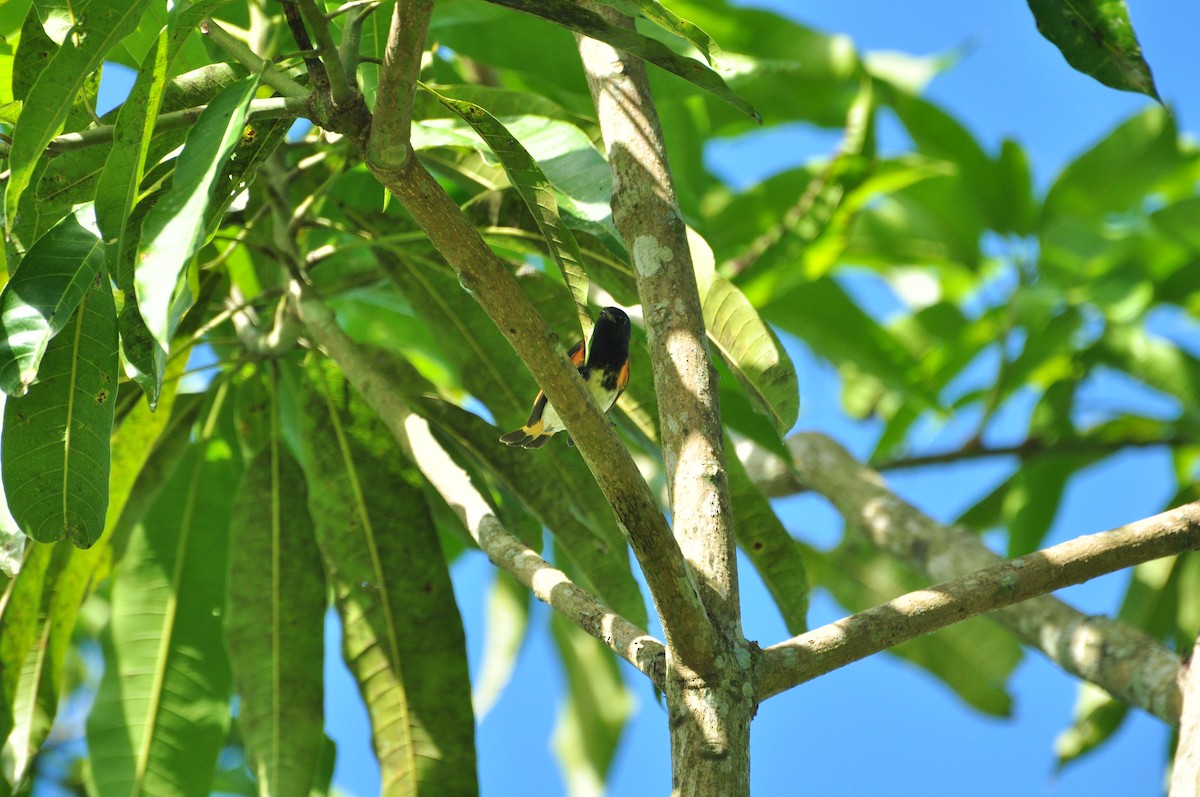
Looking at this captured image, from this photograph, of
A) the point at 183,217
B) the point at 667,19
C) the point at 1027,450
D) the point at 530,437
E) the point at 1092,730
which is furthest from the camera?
the point at 1027,450

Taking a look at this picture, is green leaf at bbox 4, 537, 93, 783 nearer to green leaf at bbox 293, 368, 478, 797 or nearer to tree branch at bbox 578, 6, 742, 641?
green leaf at bbox 293, 368, 478, 797

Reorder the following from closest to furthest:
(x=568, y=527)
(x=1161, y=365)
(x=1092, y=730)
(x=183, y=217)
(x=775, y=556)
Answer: (x=183, y=217)
(x=775, y=556)
(x=568, y=527)
(x=1092, y=730)
(x=1161, y=365)

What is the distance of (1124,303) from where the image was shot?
289 centimetres

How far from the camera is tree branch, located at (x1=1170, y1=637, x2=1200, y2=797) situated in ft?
4.62

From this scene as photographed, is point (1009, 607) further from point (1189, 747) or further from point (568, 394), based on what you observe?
point (568, 394)

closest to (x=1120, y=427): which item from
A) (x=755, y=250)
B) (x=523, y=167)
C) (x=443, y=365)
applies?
(x=755, y=250)

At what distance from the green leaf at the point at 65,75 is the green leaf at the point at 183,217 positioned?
154 millimetres

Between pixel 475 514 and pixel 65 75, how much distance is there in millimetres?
698

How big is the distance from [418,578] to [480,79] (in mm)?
1601

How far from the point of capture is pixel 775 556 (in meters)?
1.83

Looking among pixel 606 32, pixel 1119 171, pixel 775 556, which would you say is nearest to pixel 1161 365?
pixel 1119 171

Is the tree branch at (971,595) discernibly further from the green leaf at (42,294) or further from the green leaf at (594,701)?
the green leaf at (594,701)

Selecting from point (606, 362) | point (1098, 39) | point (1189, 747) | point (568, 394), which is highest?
point (1098, 39)

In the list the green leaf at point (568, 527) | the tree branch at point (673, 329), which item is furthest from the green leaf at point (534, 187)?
the green leaf at point (568, 527)
